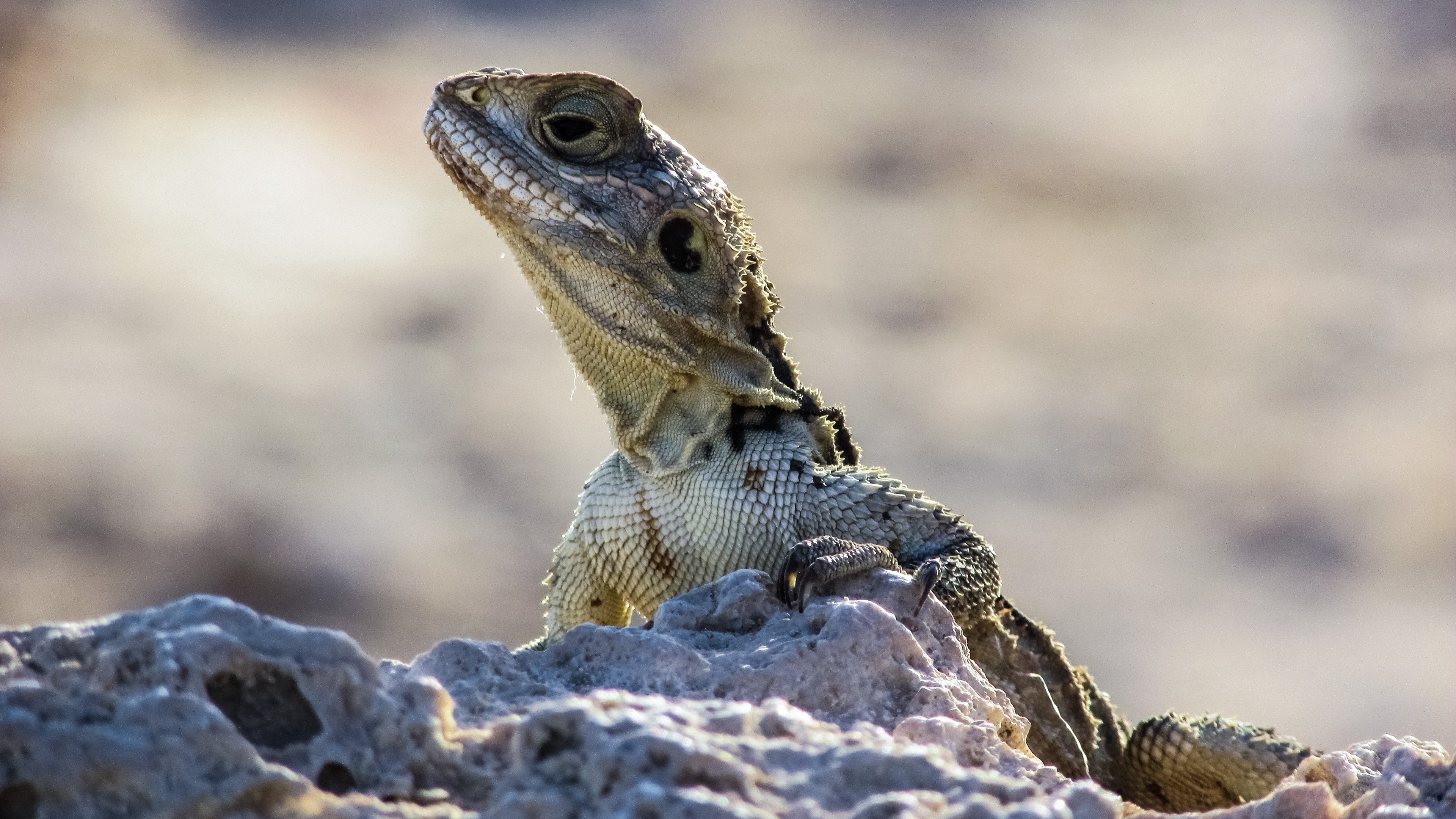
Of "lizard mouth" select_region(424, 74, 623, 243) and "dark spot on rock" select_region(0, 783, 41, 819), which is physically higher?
"lizard mouth" select_region(424, 74, 623, 243)

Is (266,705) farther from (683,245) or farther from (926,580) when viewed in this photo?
(683,245)

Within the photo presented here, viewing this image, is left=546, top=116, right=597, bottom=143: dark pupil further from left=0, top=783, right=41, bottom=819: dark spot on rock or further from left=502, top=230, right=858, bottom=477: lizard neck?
left=0, top=783, right=41, bottom=819: dark spot on rock

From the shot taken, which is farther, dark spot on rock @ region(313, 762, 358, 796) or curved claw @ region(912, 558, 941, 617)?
curved claw @ region(912, 558, 941, 617)

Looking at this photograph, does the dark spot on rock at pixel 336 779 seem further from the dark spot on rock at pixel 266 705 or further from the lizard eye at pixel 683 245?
the lizard eye at pixel 683 245

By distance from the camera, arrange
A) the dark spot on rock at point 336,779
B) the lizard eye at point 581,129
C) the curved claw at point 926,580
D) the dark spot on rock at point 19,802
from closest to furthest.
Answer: the dark spot on rock at point 19,802, the dark spot on rock at point 336,779, the curved claw at point 926,580, the lizard eye at point 581,129

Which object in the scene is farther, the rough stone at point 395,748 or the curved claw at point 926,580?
the curved claw at point 926,580

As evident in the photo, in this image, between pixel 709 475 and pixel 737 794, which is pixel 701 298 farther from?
pixel 737 794

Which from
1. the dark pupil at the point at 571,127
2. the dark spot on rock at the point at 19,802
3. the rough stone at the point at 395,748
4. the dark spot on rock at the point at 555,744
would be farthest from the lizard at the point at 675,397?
the dark spot on rock at the point at 19,802

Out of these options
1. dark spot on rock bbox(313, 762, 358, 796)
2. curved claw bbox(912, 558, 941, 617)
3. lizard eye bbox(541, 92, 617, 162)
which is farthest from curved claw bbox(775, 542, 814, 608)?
lizard eye bbox(541, 92, 617, 162)
